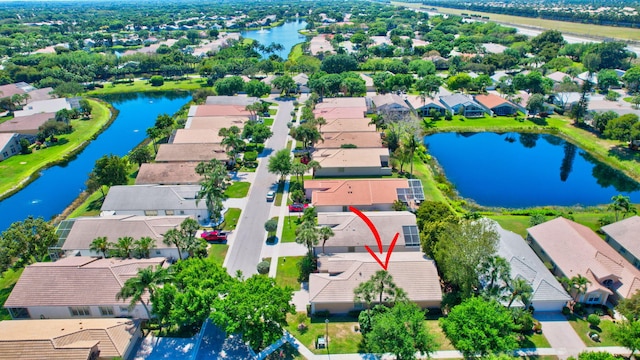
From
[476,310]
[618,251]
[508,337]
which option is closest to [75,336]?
[476,310]

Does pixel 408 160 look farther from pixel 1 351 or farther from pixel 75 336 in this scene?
pixel 1 351

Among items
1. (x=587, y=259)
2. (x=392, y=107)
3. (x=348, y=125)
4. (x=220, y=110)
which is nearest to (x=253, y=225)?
(x=348, y=125)

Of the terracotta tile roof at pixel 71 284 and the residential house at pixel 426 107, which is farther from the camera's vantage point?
the residential house at pixel 426 107

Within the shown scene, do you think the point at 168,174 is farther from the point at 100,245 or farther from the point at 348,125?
the point at 348,125

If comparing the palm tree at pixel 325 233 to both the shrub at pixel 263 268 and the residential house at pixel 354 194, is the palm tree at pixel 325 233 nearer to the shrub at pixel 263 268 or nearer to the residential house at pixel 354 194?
the shrub at pixel 263 268

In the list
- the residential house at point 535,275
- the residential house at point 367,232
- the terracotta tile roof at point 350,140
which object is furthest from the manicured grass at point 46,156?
the residential house at point 535,275

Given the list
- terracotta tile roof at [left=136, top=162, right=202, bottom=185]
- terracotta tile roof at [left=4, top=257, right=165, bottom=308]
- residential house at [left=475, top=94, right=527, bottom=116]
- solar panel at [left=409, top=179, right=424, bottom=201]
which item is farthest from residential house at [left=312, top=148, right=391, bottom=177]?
residential house at [left=475, top=94, right=527, bottom=116]

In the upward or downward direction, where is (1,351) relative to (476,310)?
downward
